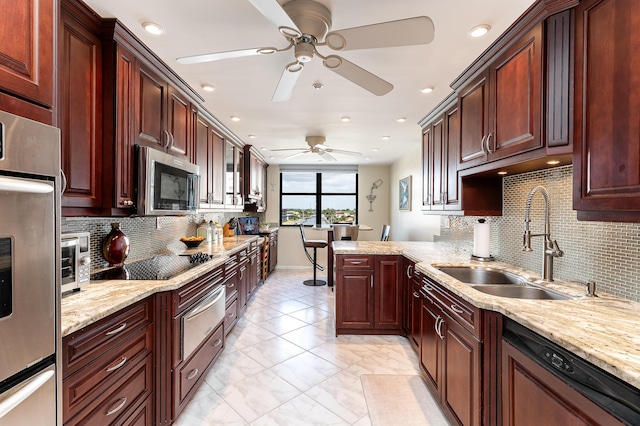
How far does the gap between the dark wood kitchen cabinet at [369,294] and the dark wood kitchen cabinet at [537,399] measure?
1.67m

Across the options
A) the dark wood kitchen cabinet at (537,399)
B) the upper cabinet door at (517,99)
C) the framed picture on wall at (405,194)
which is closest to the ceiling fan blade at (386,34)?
the upper cabinet door at (517,99)

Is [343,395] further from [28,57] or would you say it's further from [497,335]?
[28,57]

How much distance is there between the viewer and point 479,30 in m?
1.70

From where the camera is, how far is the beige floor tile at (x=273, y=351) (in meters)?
2.56

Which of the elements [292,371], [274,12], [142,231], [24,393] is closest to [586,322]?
[274,12]

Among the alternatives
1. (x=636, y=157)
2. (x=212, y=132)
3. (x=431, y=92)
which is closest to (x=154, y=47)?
(x=212, y=132)

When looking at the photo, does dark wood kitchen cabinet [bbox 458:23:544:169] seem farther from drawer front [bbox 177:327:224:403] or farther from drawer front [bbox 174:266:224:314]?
drawer front [bbox 177:327:224:403]

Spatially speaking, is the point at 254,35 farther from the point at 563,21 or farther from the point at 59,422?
the point at 59,422

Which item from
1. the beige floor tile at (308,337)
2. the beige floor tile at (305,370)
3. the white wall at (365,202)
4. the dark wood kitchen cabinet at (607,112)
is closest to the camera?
the dark wood kitchen cabinet at (607,112)

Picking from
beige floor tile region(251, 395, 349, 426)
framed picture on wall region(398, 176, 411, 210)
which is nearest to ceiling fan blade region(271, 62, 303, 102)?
beige floor tile region(251, 395, 349, 426)

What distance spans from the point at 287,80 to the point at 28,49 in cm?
129

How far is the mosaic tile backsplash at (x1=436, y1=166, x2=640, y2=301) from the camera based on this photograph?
1.41 m

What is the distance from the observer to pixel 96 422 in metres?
1.24

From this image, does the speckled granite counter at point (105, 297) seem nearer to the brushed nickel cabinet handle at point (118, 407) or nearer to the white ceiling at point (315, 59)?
the brushed nickel cabinet handle at point (118, 407)
